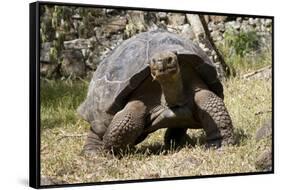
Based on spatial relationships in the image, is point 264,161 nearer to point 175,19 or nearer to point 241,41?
point 241,41

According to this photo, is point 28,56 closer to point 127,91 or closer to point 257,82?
point 127,91

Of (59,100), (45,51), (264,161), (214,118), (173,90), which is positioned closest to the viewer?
(45,51)

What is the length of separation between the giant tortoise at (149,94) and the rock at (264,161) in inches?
16.5

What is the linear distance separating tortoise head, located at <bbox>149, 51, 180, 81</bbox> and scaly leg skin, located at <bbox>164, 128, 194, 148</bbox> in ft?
0.95

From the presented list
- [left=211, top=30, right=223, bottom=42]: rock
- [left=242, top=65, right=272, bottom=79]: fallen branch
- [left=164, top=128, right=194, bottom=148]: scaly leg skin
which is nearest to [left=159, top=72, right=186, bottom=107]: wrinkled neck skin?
[left=164, top=128, right=194, bottom=148]: scaly leg skin

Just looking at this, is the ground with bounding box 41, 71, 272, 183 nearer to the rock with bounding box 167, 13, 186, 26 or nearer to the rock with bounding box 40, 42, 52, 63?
the rock with bounding box 40, 42, 52, 63

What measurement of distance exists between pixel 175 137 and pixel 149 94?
0.27 metres

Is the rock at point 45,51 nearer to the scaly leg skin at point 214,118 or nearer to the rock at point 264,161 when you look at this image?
the scaly leg skin at point 214,118

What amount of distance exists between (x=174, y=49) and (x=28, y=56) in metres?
0.72

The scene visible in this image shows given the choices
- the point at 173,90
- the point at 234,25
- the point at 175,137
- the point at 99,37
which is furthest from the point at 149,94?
the point at 234,25

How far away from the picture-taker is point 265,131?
3924 millimetres

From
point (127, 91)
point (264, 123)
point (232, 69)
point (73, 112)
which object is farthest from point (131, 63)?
point (264, 123)

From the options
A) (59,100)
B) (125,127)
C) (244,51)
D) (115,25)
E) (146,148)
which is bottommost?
(146,148)

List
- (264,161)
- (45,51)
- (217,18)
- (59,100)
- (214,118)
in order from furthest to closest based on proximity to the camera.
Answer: (264,161), (217,18), (214,118), (59,100), (45,51)
